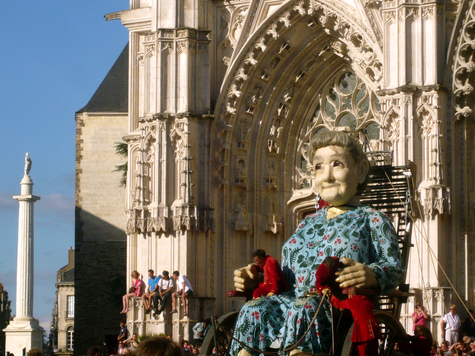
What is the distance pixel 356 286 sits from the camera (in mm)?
6859

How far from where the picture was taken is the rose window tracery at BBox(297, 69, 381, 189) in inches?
756

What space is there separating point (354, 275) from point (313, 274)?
1.97 feet

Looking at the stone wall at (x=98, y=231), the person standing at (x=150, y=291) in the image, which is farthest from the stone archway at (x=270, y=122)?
the stone wall at (x=98, y=231)

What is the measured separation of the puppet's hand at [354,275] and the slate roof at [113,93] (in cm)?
2582

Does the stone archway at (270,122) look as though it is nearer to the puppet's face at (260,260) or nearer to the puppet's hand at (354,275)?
the puppet's face at (260,260)

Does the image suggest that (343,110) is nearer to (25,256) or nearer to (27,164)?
(25,256)

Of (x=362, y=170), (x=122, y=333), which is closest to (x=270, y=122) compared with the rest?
(x=122, y=333)

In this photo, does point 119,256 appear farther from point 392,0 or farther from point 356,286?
point 356,286

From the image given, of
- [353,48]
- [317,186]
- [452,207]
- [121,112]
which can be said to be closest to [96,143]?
[121,112]

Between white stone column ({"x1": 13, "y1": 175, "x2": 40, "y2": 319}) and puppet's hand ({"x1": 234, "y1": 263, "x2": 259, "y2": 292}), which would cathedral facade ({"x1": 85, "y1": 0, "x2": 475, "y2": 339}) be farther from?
white stone column ({"x1": 13, "y1": 175, "x2": 40, "y2": 319})

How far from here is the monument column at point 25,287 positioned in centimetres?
2867

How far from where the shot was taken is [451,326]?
15.1 metres

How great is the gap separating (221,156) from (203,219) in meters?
1.36

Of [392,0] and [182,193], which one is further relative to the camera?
[182,193]
